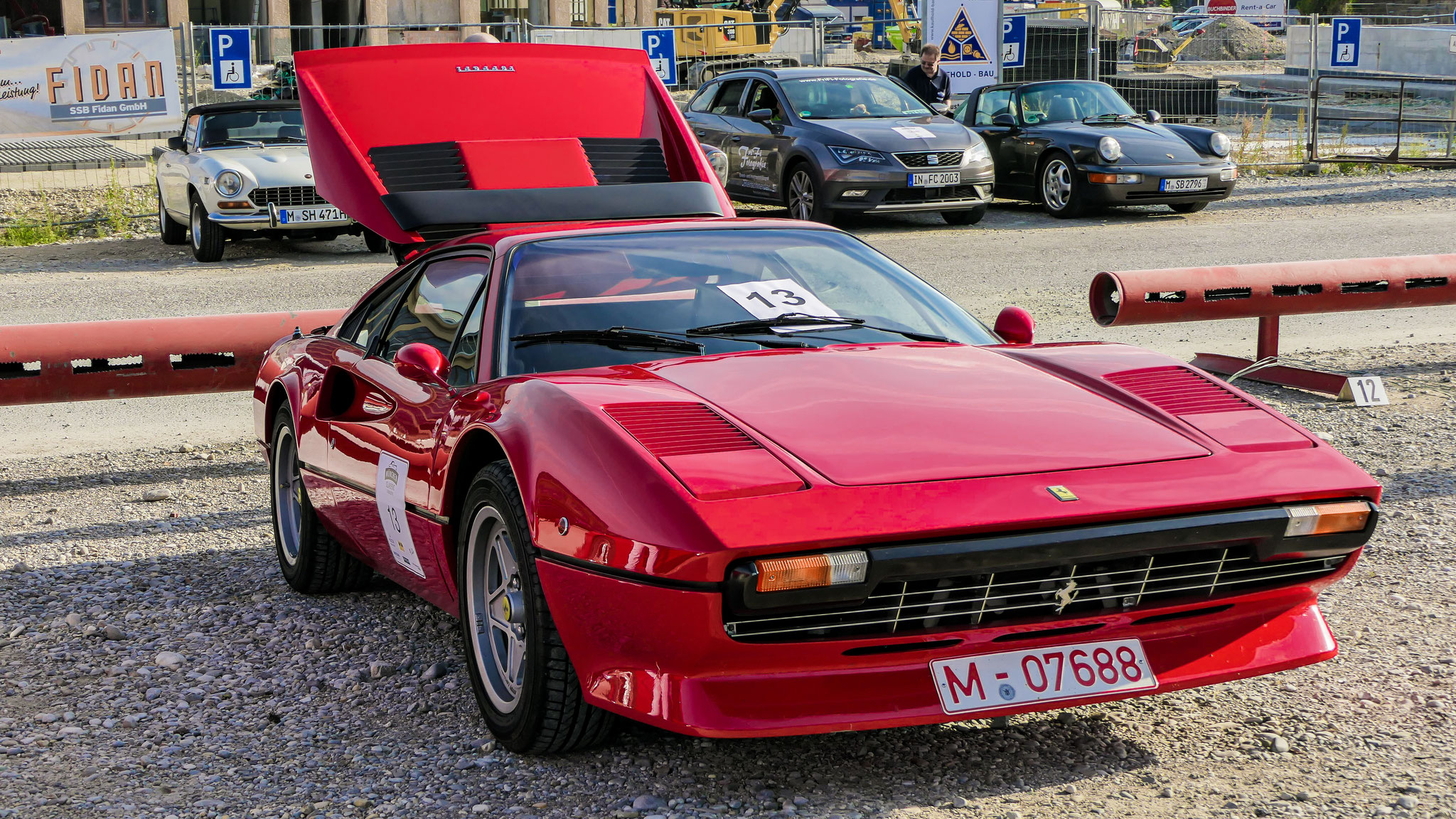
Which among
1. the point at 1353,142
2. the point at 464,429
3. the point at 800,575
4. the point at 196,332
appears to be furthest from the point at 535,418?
the point at 1353,142

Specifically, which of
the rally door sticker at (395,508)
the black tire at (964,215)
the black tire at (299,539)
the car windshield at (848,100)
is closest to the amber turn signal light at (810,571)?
the rally door sticker at (395,508)

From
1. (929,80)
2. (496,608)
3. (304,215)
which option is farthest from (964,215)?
(496,608)

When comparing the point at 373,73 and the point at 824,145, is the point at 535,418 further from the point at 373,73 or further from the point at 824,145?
the point at 824,145

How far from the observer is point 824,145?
14633mm

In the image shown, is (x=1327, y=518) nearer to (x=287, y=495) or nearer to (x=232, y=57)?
(x=287, y=495)

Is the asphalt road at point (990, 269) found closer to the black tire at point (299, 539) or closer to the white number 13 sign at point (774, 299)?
the black tire at point (299, 539)

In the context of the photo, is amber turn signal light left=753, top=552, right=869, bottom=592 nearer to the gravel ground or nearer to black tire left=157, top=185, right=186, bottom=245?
the gravel ground

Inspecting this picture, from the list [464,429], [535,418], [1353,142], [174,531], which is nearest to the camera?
[535,418]

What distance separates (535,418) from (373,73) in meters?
3.34

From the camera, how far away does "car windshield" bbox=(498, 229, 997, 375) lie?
3977mm

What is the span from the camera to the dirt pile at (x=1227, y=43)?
119 ft

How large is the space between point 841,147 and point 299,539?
10.3 metres

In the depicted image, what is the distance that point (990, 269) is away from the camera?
40.2 feet

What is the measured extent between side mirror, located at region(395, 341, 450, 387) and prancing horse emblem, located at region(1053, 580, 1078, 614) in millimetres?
1736
